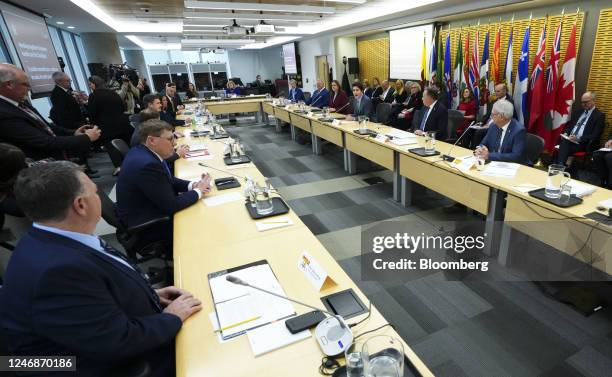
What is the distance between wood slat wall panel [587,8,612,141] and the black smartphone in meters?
5.49

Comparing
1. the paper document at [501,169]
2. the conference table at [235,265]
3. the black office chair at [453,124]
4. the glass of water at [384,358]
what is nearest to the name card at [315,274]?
the conference table at [235,265]

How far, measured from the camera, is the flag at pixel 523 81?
5.07 meters

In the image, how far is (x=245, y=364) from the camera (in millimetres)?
1018

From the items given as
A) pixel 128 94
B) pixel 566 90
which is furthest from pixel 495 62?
pixel 128 94

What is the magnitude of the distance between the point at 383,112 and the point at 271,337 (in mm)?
5071

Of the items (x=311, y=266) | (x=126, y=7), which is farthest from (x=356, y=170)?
(x=126, y=7)

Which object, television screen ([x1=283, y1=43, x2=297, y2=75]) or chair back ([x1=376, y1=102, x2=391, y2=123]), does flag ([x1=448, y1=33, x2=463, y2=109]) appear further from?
television screen ([x1=283, y1=43, x2=297, y2=75])

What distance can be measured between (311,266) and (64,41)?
34.4 feet

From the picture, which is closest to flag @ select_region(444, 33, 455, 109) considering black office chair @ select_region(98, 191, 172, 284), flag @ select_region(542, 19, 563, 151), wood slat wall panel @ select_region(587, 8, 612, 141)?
flag @ select_region(542, 19, 563, 151)

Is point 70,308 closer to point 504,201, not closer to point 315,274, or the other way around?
point 315,274

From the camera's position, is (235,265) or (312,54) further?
(312,54)

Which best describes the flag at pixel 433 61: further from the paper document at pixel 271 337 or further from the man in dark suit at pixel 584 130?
the paper document at pixel 271 337

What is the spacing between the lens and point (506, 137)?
2912 mm

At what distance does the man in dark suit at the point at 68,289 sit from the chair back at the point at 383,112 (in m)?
5.09
